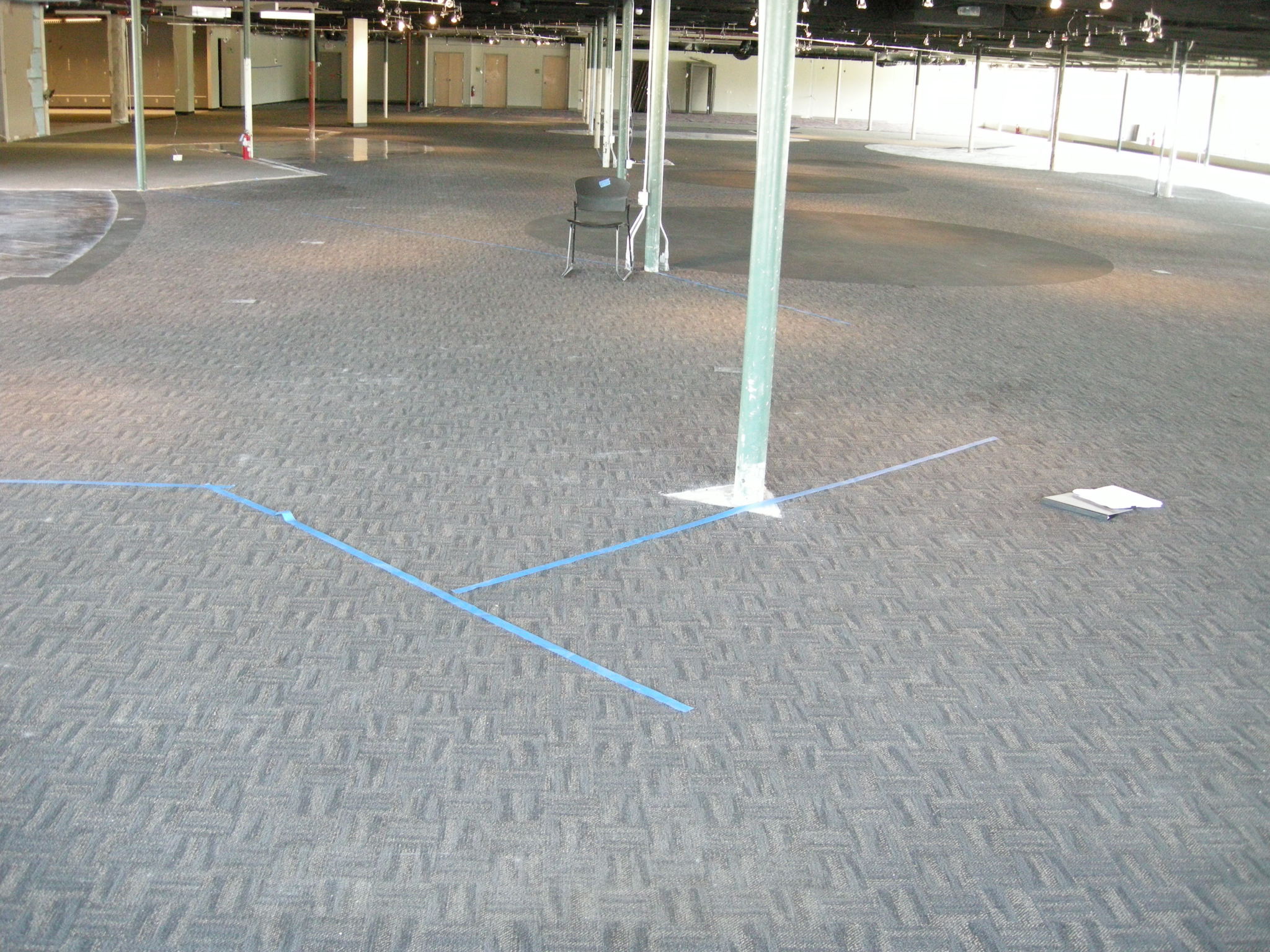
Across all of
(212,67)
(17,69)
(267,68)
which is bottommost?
(17,69)

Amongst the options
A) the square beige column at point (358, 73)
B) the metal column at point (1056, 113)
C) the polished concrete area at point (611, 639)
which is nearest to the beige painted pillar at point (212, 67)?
the square beige column at point (358, 73)

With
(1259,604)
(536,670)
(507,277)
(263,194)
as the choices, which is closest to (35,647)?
(536,670)

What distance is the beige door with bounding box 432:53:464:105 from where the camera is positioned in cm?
4594

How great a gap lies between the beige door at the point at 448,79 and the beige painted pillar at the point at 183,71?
1457 cm

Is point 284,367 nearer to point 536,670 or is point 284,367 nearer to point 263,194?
point 536,670

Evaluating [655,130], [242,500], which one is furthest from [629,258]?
[242,500]

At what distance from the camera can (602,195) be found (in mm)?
10523

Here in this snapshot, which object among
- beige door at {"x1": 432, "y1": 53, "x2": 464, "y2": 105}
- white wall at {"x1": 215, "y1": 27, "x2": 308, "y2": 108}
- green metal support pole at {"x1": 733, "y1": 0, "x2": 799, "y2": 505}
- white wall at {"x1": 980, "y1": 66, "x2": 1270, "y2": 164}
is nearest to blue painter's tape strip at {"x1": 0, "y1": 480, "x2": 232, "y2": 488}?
green metal support pole at {"x1": 733, "y1": 0, "x2": 799, "y2": 505}

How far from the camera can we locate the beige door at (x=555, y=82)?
4728cm

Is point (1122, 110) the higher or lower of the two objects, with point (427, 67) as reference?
lower

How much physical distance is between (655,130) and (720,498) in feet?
19.8

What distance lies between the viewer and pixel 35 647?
369 centimetres

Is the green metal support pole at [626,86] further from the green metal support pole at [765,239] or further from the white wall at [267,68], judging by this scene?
the white wall at [267,68]

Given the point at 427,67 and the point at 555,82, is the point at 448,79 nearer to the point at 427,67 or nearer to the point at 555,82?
the point at 427,67
